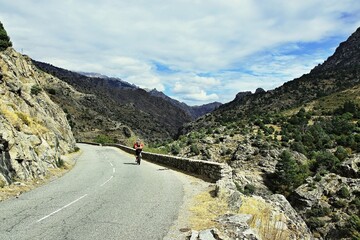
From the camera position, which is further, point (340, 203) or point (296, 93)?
point (296, 93)

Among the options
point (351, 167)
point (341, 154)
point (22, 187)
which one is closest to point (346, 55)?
point (341, 154)

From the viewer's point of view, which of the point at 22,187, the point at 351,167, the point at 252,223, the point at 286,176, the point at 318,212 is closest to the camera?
the point at 252,223

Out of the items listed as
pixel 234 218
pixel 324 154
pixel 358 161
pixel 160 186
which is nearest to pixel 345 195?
pixel 358 161

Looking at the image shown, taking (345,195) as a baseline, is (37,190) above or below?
above

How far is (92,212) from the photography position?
9852 mm

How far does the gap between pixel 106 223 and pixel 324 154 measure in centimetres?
5019

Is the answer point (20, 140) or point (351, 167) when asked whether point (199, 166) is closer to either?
point (20, 140)

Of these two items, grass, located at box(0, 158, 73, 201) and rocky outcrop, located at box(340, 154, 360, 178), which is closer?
grass, located at box(0, 158, 73, 201)

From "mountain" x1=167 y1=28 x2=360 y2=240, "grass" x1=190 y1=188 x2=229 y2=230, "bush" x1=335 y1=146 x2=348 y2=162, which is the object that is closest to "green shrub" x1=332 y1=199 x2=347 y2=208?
"mountain" x1=167 y1=28 x2=360 y2=240

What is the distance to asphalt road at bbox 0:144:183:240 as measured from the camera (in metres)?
7.84

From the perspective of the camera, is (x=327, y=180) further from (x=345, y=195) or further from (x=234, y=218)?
(x=234, y=218)

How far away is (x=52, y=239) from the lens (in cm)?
730

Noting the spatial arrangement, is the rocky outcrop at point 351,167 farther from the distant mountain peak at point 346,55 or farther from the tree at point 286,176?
the distant mountain peak at point 346,55

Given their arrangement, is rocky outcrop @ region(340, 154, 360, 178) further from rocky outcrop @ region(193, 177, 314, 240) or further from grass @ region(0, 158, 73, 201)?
grass @ region(0, 158, 73, 201)
